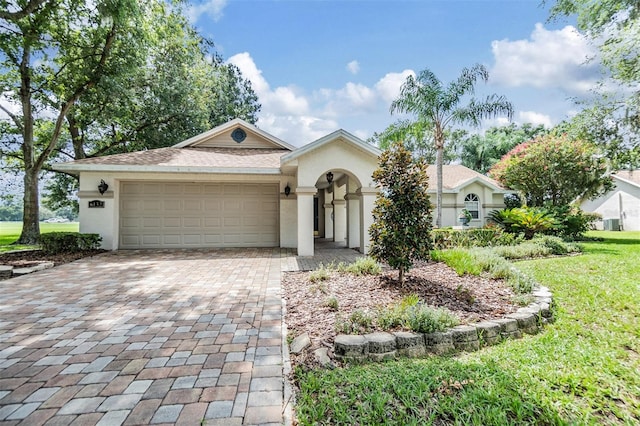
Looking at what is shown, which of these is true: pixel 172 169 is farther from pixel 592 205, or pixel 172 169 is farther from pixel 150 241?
pixel 592 205

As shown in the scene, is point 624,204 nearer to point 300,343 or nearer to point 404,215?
point 404,215

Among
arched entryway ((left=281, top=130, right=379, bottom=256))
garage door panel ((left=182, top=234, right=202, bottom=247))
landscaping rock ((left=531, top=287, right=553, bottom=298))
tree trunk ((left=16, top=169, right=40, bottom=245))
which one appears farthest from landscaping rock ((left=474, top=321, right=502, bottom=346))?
tree trunk ((left=16, top=169, right=40, bottom=245))

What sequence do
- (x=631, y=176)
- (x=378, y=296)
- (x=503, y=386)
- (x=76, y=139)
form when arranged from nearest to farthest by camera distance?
(x=503, y=386) → (x=378, y=296) → (x=76, y=139) → (x=631, y=176)

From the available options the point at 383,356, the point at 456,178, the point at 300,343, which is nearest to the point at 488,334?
the point at 383,356

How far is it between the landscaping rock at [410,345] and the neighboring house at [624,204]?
24.9 m

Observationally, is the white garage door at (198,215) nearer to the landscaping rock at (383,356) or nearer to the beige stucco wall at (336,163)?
the beige stucco wall at (336,163)

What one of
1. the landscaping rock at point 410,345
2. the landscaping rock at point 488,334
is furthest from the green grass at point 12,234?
the landscaping rock at point 488,334

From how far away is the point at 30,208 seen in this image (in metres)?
12.1

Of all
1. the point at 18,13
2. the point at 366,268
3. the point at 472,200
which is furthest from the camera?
the point at 472,200

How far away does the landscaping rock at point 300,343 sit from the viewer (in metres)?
3.06

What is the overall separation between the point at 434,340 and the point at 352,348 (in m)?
0.93

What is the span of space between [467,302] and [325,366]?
2583 mm

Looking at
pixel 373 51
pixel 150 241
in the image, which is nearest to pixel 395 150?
pixel 373 51

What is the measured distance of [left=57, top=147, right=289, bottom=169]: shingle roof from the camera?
390 inches
